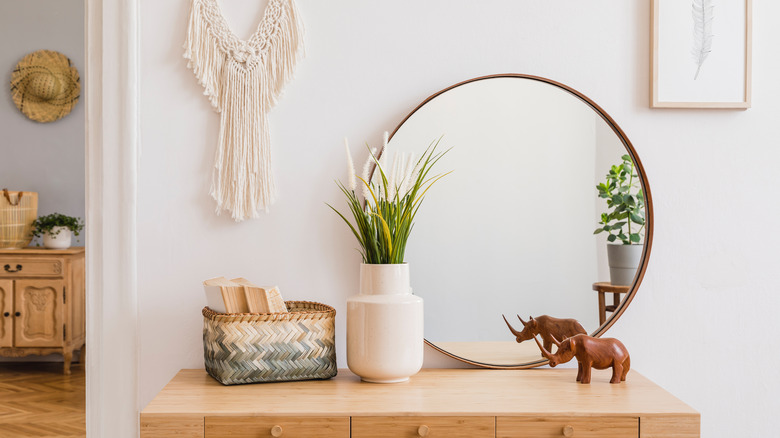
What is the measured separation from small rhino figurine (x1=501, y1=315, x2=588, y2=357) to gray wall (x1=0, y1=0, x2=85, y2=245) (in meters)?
3.61

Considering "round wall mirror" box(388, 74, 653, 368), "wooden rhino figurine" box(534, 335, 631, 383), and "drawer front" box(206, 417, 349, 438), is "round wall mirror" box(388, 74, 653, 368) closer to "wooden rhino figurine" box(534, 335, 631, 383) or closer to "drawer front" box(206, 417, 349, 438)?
"wooden rhino figurine" box(534, 335, 631, 383)

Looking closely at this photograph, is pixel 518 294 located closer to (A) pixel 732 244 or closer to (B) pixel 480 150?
(B) pixel 480 150

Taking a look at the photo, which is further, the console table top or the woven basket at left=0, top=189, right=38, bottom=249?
the woven basket at left=0, top=189, right=38, bottom=249

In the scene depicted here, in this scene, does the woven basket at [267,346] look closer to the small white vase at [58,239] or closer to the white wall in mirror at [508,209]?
the white wall in mirror at [508,209]

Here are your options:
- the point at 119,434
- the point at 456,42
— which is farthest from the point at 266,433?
the point at 456,42

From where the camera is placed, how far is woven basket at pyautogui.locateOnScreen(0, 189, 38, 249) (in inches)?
153

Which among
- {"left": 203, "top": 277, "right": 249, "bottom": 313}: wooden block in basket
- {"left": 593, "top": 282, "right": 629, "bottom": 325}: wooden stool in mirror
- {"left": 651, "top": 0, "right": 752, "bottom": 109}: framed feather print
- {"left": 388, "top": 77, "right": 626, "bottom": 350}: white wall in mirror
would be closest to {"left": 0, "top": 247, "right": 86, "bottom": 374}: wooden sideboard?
{"left": 203, "top": 277, "right": 249, "bottom": 313}: wooden block in basket

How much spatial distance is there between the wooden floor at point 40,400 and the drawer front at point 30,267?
2.20 ft

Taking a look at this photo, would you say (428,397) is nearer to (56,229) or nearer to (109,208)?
(109,208)

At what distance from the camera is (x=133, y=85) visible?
65.0 inches

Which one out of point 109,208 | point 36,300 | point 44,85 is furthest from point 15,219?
point 109,208

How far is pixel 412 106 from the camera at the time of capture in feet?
5.65

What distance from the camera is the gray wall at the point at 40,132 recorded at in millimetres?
4234

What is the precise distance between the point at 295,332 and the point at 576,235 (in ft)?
2.67
